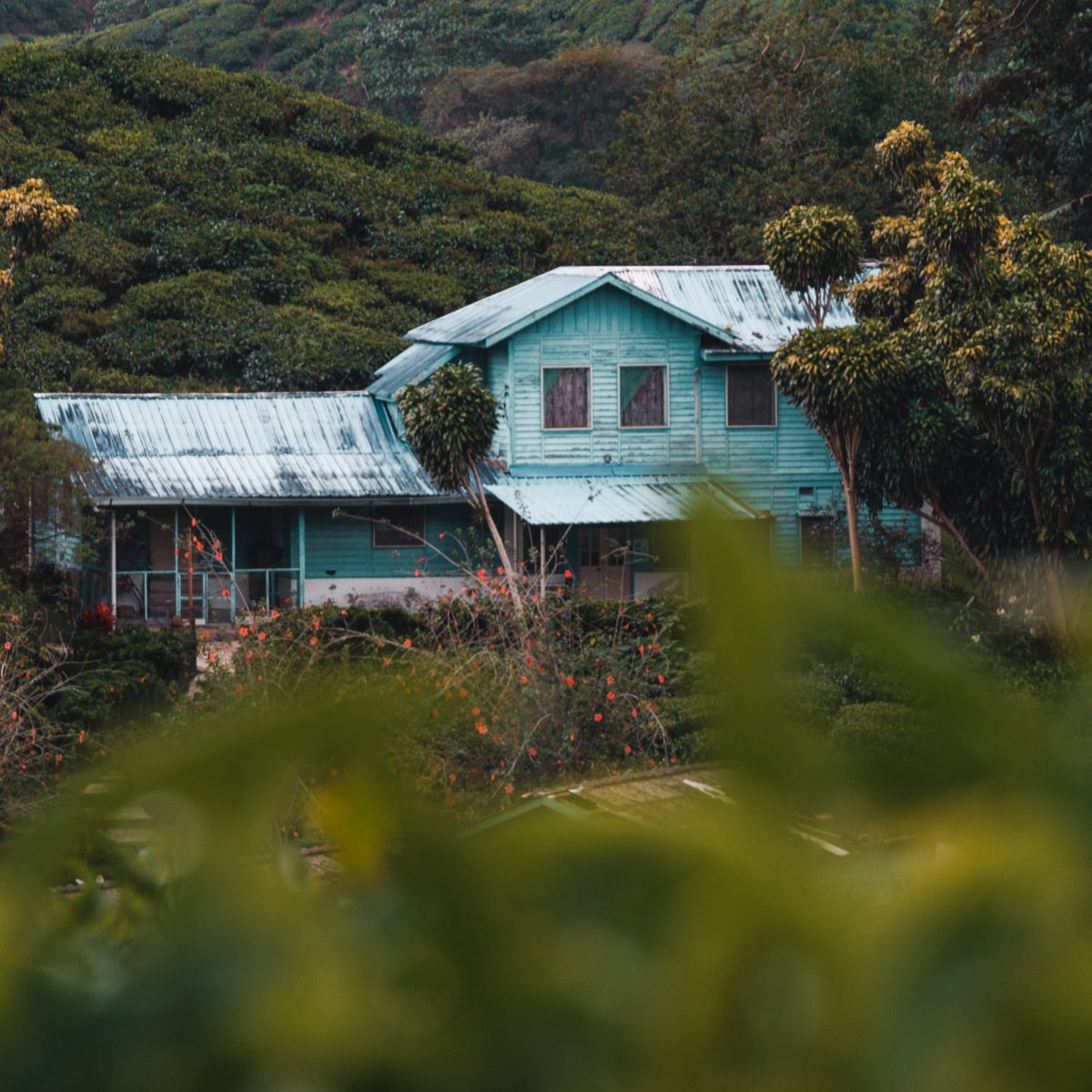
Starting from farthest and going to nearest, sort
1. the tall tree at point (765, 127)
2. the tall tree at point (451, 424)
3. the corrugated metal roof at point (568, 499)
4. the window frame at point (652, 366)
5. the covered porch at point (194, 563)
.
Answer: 1. the tall tree at point (765, 127)
2. the window frame at point (652, 366)
3. the covered porch at point (194, 563)
4. the corrugated metal roof at point (568, 499)
5. the tall tree at point (451, 424)

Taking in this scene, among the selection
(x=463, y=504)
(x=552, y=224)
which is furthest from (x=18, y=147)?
(x=463, y=504)

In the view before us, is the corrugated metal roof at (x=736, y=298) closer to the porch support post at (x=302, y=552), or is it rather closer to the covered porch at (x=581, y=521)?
the covered porch at (x=581, y=521)

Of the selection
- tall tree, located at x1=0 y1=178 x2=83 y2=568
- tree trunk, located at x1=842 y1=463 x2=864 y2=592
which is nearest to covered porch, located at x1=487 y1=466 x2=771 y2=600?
tree trunk, located at x1=842 y1=463 x2=864 y2=592

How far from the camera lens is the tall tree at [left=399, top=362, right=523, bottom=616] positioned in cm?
1819

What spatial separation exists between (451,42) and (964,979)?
59483 mm

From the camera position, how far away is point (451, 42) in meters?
56.4

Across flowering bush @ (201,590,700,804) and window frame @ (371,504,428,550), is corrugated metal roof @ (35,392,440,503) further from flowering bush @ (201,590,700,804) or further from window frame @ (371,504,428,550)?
flowering bush @ (201,590,700,804)

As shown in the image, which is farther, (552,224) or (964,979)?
(552,224)

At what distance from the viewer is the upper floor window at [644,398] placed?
23203 millimetres

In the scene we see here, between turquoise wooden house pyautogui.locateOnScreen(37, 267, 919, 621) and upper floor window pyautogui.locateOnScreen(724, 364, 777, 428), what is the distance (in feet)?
0.09

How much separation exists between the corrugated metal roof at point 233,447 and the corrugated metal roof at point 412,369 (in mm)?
610

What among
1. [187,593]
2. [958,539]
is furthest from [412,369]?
[958,539]

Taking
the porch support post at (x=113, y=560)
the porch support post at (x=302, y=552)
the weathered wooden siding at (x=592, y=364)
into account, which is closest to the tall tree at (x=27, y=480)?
the porch support post at (x=113, y=560)

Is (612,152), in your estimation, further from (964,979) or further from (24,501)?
(964,979)
